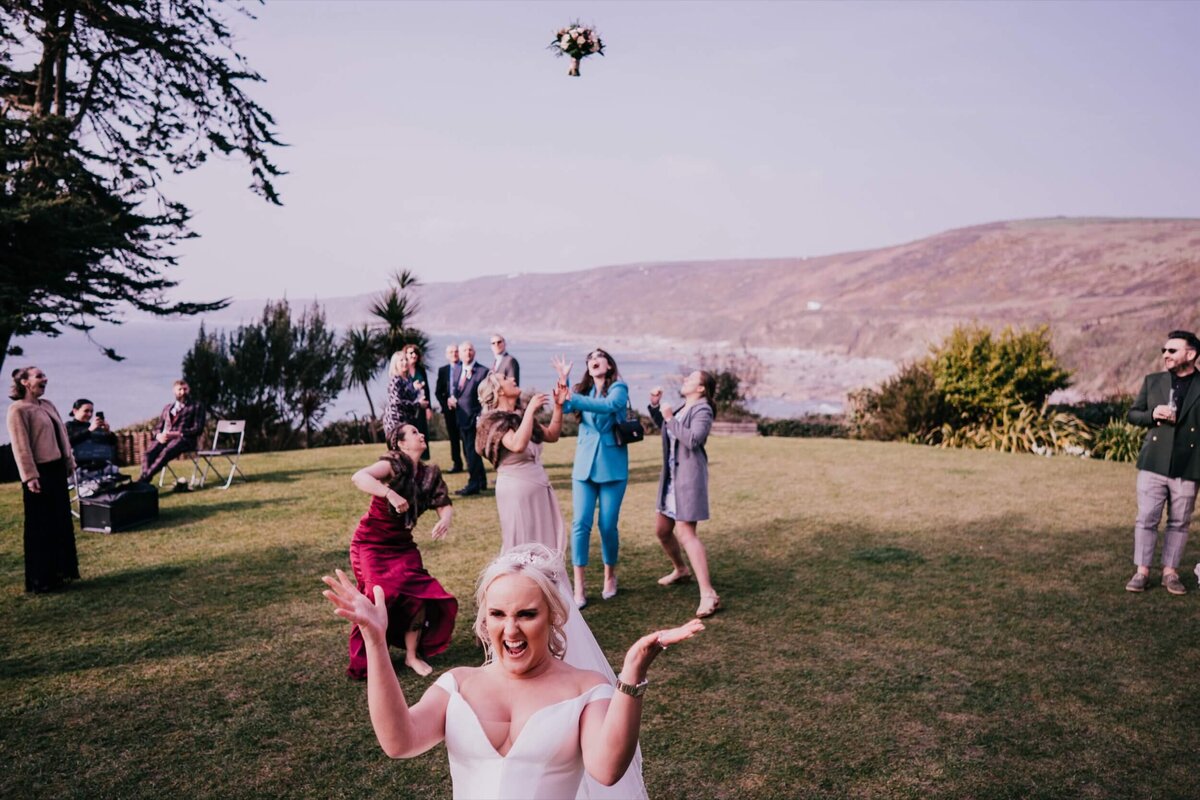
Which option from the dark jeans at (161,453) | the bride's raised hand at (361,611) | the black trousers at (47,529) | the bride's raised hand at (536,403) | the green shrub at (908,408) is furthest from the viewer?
the green shrub at (908,408)

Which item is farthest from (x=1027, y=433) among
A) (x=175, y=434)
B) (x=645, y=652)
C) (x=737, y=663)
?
(x=645, y=652)

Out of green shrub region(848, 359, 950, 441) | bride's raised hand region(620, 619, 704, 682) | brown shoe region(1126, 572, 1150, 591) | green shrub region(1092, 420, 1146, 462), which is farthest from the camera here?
green shrub region(848, 359, 950, 441)

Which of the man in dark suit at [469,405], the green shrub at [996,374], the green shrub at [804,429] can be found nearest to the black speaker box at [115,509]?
the man in dark suit at [469,405]

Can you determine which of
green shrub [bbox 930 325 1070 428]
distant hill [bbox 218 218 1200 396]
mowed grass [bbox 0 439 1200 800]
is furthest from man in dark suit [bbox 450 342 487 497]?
distant hill [bbox 218 218 1200 396]

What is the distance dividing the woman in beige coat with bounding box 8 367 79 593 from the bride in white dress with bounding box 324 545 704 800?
6225 millimetres

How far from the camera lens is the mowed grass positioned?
12.8 ft

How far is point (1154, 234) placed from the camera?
100312 mm

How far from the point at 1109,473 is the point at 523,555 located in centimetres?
1391

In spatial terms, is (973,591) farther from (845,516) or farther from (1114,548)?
(845,516)

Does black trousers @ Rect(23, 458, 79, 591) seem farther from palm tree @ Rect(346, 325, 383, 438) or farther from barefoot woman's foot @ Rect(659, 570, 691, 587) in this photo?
palm tree @ Rect(346, 325, 383, 438)

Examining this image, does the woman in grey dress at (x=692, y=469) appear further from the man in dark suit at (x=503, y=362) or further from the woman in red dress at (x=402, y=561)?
the man in dark suit at (x=503, y=362)

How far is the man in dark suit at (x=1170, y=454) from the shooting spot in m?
6.25

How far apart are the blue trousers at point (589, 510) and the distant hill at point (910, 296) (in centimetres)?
3777

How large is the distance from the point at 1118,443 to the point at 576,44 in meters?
13.7
